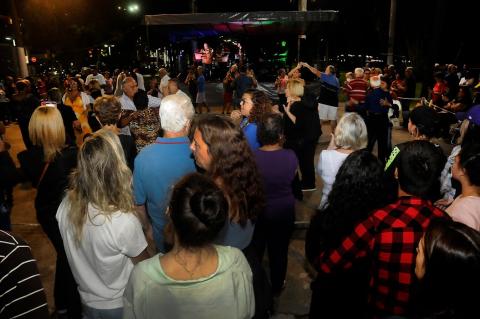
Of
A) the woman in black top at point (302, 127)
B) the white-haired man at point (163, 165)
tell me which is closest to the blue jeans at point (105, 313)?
the white-haired man at point (163, 165)

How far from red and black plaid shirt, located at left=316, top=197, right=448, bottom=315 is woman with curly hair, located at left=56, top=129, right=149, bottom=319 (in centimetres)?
126

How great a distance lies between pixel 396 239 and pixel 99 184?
69.9 inches

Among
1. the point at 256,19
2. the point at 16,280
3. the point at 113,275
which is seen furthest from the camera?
the point at 256,19

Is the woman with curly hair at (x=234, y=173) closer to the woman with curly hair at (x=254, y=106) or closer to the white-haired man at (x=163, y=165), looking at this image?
the white-haired man at (x=163, y=165)

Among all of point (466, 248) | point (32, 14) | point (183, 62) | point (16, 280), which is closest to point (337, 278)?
point (466, 248)

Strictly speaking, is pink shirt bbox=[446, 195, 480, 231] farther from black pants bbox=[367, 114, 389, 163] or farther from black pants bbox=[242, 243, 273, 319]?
black pants bbox=[367, 114, 389, 163]

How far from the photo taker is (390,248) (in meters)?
2.13

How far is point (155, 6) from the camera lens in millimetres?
36250

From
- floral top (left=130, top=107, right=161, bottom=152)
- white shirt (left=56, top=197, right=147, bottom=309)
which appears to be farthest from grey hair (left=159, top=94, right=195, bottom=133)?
floral top (left=130, top=107, right=161, bottom=152)

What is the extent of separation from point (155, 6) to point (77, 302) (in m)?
37.2

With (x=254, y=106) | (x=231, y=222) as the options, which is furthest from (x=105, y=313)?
(x=254, y=106)

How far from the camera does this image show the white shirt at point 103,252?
7.45ft

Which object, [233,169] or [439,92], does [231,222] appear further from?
[439,92]

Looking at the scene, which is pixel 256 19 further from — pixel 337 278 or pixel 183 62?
pixel 183 62
